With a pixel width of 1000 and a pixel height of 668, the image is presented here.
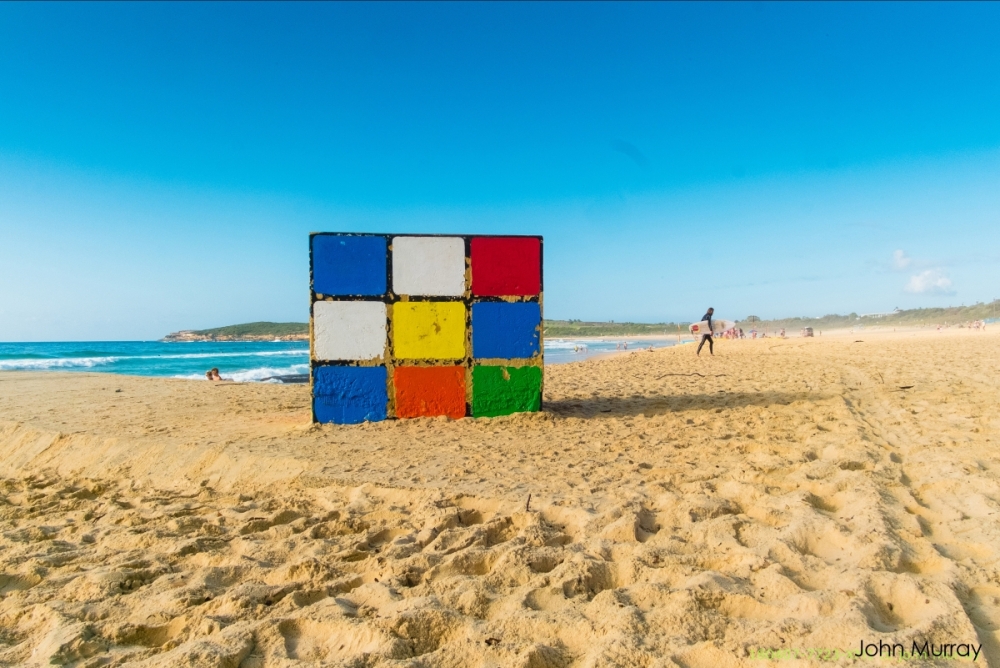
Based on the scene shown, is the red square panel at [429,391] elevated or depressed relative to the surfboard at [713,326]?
depressed

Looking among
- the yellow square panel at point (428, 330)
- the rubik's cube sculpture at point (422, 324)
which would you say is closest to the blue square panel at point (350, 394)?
the rubik's cube sculpture at point (422, 324)

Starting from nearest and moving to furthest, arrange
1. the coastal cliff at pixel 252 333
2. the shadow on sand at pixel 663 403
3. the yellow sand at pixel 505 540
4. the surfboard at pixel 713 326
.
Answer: the yellow sand at pixel 505 540 → the shadow on sand at pixel 663 403 → the surfboard at pixel 713 326 → the coastal cliff at pixel 252 333

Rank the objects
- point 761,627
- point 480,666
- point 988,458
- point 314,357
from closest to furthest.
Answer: point 480,666 → point 761,627 → point 988,458 → point 314,357

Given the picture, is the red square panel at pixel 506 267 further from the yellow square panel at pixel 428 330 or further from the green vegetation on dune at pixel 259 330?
the green vegetation on dune at pixel 259 330

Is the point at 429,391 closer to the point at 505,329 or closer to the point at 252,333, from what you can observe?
the point at 505,329

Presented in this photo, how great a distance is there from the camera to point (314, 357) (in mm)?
6871

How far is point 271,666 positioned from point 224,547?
1420 mm

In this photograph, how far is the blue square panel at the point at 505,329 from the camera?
703 cm

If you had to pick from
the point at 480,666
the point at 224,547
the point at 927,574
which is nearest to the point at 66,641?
the point at 224,547

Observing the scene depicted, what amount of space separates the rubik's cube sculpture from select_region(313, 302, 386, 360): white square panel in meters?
0.01

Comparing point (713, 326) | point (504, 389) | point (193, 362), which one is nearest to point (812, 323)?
point (713, 326)

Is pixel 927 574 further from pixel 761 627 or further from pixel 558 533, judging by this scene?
pixel 558 533

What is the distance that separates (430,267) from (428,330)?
30.2 inches

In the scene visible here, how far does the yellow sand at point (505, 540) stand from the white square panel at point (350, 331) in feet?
3.25
